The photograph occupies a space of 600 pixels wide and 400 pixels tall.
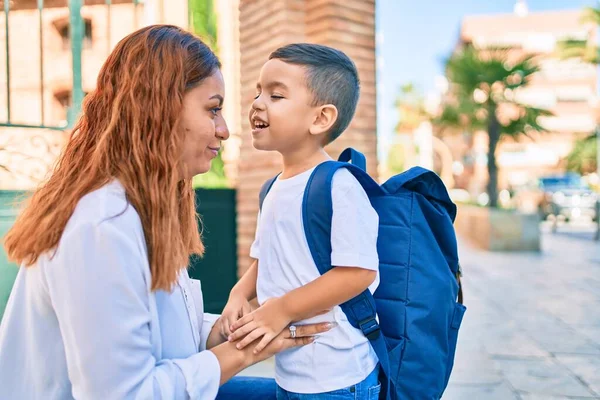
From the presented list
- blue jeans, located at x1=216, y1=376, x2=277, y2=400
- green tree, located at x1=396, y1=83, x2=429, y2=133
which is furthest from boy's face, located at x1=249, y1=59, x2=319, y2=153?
green tree, located at x1=396, y1=83, x2=429, y2=133

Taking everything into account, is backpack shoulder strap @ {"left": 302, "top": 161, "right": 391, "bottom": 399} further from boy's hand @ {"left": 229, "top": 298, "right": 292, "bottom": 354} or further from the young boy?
boy's hand @ {"left": 229, "top": 298, "right": 292, "bottom": 354}

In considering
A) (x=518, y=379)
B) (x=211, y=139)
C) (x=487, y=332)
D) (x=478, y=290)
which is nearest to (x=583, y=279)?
(x=478, y=290)

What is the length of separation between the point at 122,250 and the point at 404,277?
0.68m

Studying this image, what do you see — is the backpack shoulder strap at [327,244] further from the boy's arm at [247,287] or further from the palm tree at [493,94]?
the palm tree at [493,94]

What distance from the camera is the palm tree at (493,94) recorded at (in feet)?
41.1

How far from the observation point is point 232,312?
4.79ft

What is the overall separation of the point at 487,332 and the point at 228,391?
12.4ft

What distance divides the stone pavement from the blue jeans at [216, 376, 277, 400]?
201 centimetres

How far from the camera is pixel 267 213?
4.69 ft

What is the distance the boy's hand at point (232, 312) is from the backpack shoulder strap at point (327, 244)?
1.08 feet

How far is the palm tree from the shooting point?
1254 cm

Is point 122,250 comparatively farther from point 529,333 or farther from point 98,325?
point 529,333

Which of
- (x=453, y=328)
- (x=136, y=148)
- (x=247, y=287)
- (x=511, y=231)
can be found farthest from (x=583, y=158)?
(x=136, y=148)

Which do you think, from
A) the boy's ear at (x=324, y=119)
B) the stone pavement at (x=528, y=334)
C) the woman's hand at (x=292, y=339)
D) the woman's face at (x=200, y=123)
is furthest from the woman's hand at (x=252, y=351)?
the stone pavement at (x=528, y=334)
